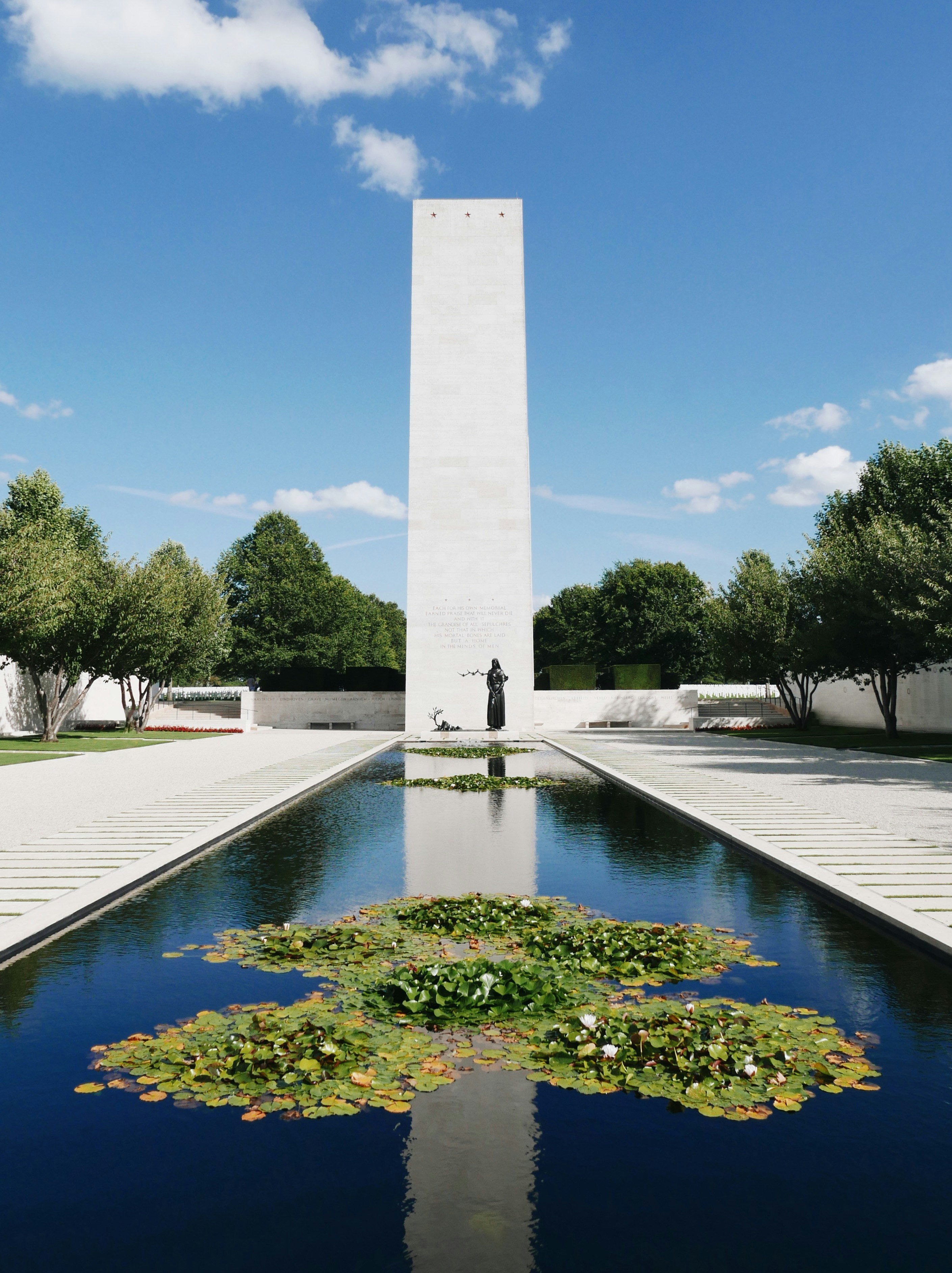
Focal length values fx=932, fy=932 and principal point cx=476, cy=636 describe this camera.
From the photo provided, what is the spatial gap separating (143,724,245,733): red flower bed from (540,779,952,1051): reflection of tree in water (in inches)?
1193

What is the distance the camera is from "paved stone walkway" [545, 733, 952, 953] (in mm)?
7137

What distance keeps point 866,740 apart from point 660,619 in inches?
1486

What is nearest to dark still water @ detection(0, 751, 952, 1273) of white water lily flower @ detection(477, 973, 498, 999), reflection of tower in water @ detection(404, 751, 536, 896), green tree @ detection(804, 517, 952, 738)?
white water lily flower @ detection(477, 973, 498, 999)

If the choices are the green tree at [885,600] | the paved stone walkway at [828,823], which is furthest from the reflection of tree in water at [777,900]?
the green tree at [885,600]

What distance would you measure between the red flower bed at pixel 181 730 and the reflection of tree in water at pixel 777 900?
3030cm

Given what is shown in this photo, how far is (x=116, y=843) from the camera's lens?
31.9ft

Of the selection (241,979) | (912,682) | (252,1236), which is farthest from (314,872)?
(912,682)

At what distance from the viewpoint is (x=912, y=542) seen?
22.8 m

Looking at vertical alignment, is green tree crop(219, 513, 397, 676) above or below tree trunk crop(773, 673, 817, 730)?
above

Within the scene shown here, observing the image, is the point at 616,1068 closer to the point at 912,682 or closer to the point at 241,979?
the point at 241,979

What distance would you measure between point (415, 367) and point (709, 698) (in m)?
25.5

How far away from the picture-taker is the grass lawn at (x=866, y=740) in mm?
24969

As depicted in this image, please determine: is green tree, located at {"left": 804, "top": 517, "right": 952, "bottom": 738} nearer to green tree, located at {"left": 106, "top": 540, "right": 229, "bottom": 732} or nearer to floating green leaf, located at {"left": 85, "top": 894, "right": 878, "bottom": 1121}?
floating green leaf, located at {"left": 85, "top": 894, "right": 878, "bottom": 1121}

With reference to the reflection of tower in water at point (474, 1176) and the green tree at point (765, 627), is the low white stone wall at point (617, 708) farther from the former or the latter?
the reflection of tower in water at point (474, 1176)
